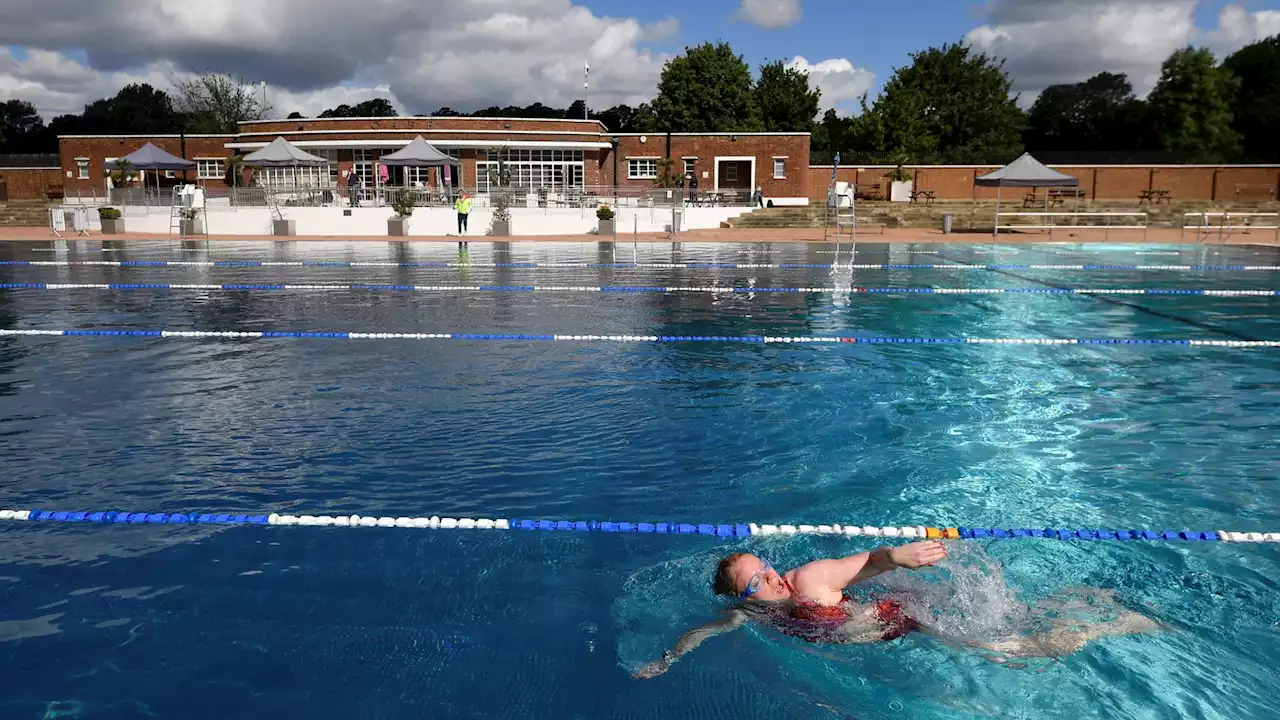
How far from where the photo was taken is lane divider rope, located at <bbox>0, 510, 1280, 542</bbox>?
5.07 m

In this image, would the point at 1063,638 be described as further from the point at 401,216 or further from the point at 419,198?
the point at 419,198

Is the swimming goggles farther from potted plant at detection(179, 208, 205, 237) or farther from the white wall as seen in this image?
potted plant at detection(179, 208, 205, 237)

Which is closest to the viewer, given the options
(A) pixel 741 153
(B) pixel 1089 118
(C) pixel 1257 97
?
(A) pixel 741 153

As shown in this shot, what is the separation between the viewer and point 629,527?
5332 millimetres

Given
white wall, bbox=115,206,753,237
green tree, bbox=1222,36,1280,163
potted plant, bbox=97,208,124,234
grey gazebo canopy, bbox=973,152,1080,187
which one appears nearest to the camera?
grey gazebo canopy, bbox=973,152,1080,187

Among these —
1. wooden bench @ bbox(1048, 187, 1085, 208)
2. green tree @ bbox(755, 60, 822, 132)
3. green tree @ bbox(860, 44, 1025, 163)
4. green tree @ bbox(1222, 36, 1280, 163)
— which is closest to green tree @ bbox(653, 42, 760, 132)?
green tree @ bbox(755, 60, 822, 132)

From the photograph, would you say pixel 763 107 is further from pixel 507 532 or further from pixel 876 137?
pixel 507 532

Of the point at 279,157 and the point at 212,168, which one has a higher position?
the point at 212,168

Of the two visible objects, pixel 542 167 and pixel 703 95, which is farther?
pixel 703 95

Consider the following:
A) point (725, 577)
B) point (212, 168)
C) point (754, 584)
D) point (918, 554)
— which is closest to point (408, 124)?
point (212, 168)

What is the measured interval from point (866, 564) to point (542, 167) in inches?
1740

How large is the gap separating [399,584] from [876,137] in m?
50.4

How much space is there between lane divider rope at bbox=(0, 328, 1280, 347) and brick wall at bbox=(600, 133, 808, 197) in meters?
35.5

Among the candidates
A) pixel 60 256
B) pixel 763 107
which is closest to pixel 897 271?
pixel 60 256
